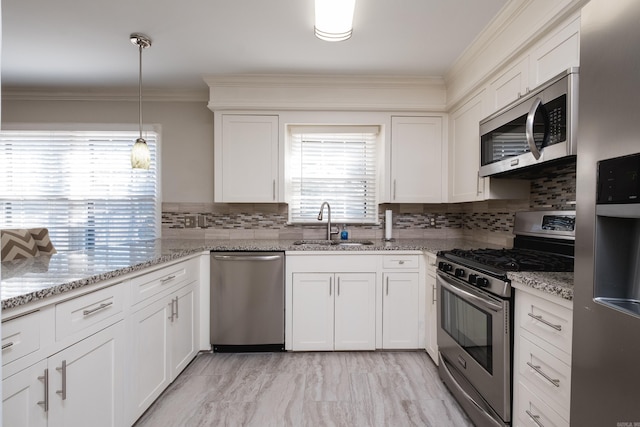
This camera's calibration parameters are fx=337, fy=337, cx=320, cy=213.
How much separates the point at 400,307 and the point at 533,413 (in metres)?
1.32

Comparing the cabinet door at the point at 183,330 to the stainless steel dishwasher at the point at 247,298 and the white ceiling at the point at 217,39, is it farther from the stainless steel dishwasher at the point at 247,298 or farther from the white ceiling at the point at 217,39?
the white ceiling at the point at 217,39

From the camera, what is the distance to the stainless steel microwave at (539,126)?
57.3 inches

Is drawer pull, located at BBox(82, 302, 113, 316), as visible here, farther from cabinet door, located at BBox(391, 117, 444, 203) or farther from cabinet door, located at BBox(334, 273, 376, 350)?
cabinet door, located at BBox(391, 117, 444, 203)

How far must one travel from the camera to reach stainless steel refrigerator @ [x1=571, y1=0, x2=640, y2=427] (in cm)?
86

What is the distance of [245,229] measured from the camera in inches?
131

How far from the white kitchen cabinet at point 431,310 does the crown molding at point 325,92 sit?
139 centimetres

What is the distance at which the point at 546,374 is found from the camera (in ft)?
4.31

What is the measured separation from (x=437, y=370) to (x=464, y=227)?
1.48 meters

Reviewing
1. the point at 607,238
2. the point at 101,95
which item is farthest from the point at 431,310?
the point at 101,95

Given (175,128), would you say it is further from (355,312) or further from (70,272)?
(355,312)

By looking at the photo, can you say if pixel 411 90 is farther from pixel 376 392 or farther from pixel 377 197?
pixel 376 392

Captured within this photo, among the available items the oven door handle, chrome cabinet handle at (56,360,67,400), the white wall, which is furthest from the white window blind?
the oven door handle

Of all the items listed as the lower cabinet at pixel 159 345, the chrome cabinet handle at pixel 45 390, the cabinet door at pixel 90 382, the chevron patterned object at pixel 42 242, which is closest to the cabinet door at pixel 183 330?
the lower cabinet at pixel 159 345

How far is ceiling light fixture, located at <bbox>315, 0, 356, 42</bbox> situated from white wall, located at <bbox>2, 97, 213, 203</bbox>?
6.40ft
